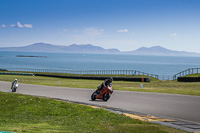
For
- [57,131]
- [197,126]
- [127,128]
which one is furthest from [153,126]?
[57,131]

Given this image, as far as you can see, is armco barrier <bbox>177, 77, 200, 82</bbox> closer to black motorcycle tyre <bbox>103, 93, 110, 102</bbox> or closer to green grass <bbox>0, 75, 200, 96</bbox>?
green grass <bbox>0, 75, 200, 96</bbox>

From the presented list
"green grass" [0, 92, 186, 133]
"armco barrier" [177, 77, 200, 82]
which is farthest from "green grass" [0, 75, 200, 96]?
"green grass" [0, 92, 186, 133]

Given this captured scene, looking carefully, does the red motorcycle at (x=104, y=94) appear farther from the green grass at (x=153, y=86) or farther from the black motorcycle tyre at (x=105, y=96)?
the green grass at (x=153, y=86)

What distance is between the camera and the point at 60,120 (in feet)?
34.1

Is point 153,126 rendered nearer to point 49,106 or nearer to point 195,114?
point 195,114

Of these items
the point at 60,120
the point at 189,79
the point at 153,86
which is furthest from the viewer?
the point at 189,79

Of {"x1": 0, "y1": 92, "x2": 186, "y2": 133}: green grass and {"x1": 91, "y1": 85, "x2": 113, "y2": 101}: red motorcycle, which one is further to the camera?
{"x1": 91, "y1": 85, "x2": 113, "y2": 101}: red motorcycle

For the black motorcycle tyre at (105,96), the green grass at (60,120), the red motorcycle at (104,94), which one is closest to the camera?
the green grass at (60,120)

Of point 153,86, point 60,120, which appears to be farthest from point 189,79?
point 60,120

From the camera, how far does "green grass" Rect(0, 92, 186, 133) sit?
846 centimetres

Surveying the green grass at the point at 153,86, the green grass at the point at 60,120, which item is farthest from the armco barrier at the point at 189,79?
the green grass at the point at 60,120

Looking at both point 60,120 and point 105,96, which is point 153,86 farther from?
point 60,120

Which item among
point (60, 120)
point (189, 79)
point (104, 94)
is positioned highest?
point (189, 79)

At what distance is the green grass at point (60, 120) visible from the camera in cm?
846
